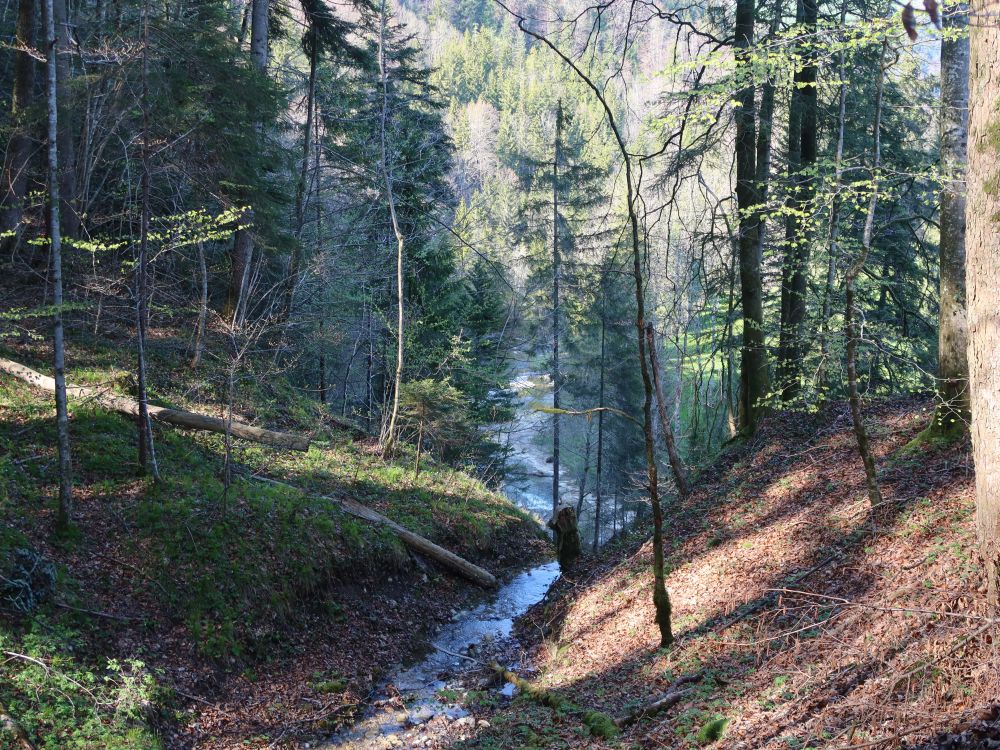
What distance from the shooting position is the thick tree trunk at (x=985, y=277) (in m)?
3.85

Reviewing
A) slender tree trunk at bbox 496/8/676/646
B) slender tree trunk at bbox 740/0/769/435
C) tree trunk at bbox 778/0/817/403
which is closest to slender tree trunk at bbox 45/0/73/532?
slender tree trunk at bbox 496/8/676/646

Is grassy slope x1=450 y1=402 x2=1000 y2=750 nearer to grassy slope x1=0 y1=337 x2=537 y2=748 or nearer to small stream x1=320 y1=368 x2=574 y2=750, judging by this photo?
small stream x1=320 y1=368 x2=574 y2=750

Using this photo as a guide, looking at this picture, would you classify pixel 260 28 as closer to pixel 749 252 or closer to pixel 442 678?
pixel 749 252

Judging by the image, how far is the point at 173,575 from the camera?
8.54 metres

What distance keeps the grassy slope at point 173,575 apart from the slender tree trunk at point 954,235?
7991 millimetres

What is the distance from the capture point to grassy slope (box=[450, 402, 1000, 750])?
13.6 ft

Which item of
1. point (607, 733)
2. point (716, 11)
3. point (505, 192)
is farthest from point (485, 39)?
point (607, 733)

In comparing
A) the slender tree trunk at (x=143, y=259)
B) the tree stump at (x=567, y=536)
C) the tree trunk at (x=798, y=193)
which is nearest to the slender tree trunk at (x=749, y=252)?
the tree trunk at (x=798, y=193)

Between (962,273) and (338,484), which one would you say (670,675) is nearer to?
(962,273)

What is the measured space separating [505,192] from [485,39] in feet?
135

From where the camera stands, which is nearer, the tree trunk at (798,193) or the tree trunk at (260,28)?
the tree trunk at (798,193)

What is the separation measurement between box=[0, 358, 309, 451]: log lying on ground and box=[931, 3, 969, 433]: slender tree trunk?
31.8ft

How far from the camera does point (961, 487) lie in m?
6.57

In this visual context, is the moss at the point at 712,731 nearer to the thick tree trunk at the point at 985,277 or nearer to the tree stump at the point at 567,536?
the thick tree trunk at the point at 985,277
